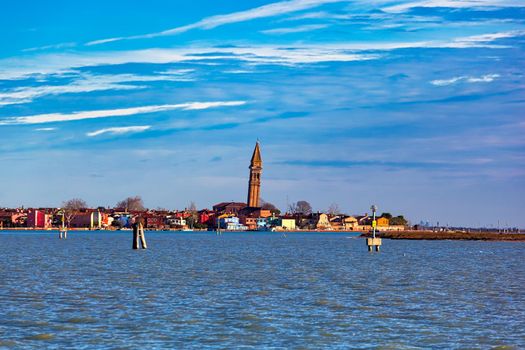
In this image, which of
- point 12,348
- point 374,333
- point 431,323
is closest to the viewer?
point 12,348

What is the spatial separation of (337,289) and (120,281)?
40.8ft

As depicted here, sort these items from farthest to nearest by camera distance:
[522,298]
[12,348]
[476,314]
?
[522,298] < [476,314] < [12,348]

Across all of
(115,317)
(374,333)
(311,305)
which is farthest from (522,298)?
(115,317)

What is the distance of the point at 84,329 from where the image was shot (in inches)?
1051

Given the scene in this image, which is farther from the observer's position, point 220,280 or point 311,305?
point 220,280

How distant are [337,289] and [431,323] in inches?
545

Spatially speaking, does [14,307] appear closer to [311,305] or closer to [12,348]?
[12,348]

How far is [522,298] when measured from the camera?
38656 mm

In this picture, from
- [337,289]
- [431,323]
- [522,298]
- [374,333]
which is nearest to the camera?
[374,333]

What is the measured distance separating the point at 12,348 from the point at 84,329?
3.71 m

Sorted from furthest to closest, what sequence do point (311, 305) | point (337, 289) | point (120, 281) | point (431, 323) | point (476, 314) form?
point (120, 281), point (337, 289), point (311, 305), point (476, 314), point (431, 323)

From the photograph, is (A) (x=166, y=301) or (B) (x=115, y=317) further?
(A) (x=166, y=301)

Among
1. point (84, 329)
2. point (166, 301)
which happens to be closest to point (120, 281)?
point (166, 301)

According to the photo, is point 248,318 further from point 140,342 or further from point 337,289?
point 337,289
